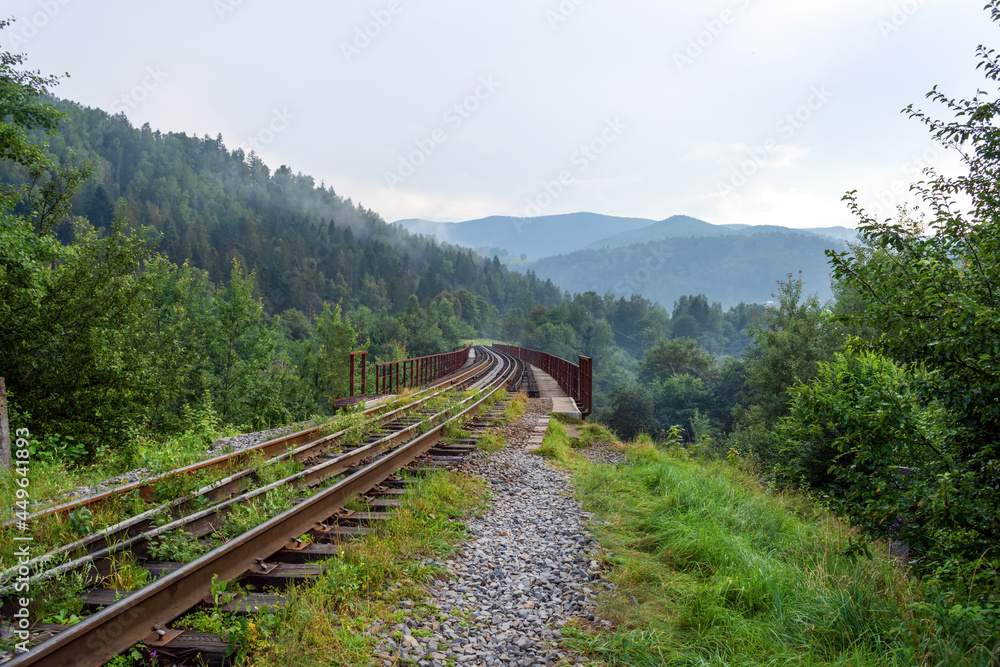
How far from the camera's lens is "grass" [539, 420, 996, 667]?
2.96 metres

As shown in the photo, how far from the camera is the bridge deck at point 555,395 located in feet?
43.8

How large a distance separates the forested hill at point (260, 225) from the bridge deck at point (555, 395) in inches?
2901

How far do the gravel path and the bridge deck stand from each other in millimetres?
7177

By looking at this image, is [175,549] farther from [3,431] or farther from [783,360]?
[783,360]

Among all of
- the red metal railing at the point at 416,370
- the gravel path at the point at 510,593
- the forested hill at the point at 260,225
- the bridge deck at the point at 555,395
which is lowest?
the gravel path at the point at 510,593

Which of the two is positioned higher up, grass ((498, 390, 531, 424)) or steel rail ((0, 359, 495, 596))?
steel rail ((0, 359, 495, 596))

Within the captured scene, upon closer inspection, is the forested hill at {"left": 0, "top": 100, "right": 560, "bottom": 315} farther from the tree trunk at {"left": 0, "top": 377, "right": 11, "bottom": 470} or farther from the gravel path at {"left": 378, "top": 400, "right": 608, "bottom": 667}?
the gravel path at {"left": 378, "top": 400, "right": 608, "bottom": 667}

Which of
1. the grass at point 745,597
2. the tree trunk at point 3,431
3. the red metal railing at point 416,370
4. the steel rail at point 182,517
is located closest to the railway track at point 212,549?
the steel rail at point 182,517

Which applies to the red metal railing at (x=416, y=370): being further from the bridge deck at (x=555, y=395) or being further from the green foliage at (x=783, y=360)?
the green foliage at (x=783, y=360)

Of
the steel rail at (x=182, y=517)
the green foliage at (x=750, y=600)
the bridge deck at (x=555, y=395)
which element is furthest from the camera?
the bridge deck at (x=555, y=395)

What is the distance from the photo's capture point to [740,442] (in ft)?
90.1

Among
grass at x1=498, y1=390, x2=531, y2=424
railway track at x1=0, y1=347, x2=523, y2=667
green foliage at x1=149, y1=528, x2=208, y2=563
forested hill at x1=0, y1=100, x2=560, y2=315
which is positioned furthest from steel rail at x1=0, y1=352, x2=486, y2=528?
forested hill at x1=0, y1=100, x2=560, y2=315

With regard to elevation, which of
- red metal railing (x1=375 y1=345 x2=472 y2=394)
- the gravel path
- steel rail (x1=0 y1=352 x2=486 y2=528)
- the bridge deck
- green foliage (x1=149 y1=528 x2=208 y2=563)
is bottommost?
the gravel path

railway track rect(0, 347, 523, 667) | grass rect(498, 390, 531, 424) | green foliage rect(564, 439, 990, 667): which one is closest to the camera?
railway track rect(0, 347, 523, 667)
